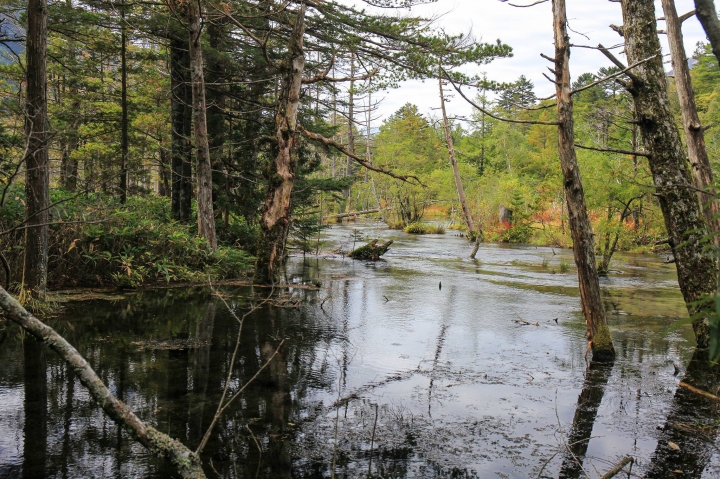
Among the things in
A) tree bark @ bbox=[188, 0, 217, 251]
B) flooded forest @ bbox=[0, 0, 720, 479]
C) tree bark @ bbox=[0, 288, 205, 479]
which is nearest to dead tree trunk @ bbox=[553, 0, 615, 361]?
flooded forest @ bbox=[0, 0, 720, 479]

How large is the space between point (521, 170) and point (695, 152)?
39.1 meters

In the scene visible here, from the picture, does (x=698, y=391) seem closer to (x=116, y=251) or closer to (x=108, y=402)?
(x=108, y=402)

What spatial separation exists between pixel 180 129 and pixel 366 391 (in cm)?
1229

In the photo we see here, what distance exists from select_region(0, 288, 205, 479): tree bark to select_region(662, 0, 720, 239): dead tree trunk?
5.79 meters

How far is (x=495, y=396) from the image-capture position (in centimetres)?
559

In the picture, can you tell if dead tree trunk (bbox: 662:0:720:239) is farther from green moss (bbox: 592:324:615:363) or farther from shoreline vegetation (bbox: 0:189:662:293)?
shoreline vegetation (bbox: 0:189:662:293)

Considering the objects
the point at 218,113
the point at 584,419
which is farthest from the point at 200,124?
the point at 584,419

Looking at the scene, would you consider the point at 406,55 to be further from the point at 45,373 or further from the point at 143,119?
the point at 143,119

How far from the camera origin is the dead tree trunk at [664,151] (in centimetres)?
606

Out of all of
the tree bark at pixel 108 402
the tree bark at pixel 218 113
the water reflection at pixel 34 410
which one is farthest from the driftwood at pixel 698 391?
the tree bark at pixel 218 113

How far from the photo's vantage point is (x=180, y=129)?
15.5 m

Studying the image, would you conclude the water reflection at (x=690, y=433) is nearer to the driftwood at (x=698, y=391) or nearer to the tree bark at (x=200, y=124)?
the driftwood at (x=698, y=391)

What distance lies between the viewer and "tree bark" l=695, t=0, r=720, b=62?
11.1ft

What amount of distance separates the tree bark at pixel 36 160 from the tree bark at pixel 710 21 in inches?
300
